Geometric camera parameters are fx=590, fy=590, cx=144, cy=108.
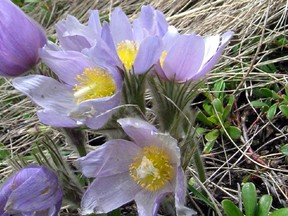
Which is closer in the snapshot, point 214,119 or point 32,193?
point 32,193

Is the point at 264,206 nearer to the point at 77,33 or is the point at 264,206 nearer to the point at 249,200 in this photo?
the point at 249,200

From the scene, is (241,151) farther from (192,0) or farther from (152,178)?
(192,0)

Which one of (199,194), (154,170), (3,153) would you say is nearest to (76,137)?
(154,170)

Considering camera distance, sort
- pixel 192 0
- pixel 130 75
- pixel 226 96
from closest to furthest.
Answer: pixel 130 75 → pixel 226 96 → pixel 192 0

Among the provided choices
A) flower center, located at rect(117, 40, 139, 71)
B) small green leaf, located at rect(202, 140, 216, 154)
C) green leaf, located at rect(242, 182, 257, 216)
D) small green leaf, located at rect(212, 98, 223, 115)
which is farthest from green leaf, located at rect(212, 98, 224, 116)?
flower center, located at rect(117, 40, 139, 71)

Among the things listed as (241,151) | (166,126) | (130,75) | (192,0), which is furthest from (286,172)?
(192,0)

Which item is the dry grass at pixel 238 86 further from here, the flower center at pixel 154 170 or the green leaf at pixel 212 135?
the flower center at pixel 154 170
